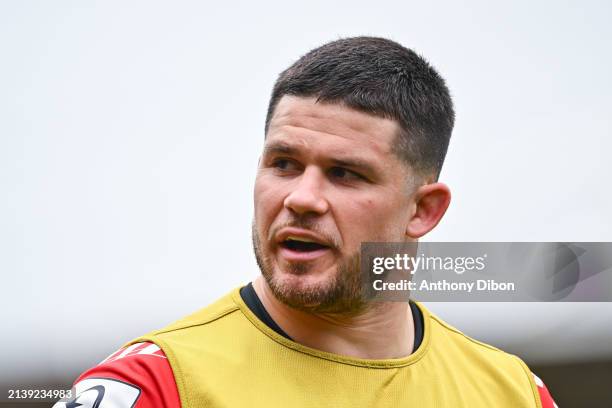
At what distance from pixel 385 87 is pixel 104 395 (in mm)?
1245

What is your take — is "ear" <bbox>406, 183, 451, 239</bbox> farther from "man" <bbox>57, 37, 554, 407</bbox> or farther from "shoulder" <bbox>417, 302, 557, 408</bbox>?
"shoulder" <bbox>417, 302, 557, 408</bbox>

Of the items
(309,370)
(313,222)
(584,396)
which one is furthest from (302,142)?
(584,396)

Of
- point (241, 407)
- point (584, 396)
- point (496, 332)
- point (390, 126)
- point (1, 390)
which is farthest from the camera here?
point (584, 396)

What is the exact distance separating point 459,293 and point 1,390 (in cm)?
244

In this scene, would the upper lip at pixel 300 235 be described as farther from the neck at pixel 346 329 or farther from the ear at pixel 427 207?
the ear at pixel 427 207

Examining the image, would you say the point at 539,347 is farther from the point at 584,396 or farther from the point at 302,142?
the point at 302,142

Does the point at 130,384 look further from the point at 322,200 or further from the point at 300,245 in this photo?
the point at 322,200

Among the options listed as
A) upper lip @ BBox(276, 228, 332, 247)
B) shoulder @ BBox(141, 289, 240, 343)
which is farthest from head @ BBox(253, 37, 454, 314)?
shoulder @ BBox(141, 289, 240, 343)

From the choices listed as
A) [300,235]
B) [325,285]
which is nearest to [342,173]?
[300,235]

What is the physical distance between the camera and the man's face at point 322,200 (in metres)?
2.16

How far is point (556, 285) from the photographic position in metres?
3.89

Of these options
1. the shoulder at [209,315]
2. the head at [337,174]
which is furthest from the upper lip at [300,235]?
the shoulder at [209,315]

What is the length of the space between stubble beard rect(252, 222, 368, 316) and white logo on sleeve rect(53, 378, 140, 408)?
1.66ft

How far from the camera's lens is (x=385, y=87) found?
7.72 ft
